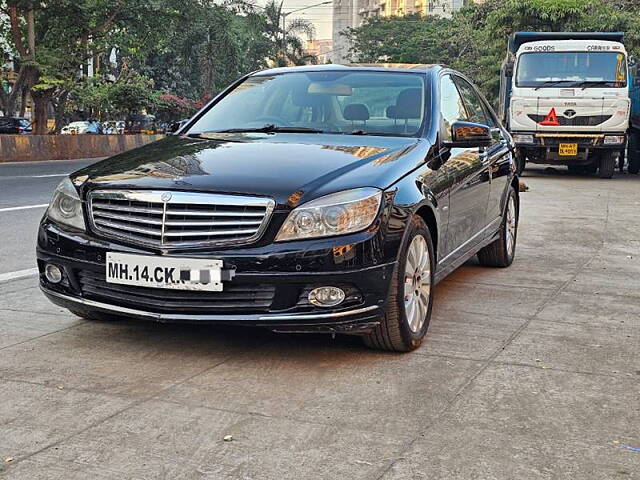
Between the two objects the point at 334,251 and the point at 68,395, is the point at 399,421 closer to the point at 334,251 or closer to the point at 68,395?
the point at 334,251

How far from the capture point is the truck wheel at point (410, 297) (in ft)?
14.6

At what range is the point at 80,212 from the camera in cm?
455

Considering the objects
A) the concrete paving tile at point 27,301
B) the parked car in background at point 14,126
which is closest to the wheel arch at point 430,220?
the concrete paving tile at point 27,301

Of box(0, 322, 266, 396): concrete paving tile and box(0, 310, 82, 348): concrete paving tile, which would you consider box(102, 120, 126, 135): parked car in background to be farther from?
box(0, 322, 266, 396): concrete paving tile

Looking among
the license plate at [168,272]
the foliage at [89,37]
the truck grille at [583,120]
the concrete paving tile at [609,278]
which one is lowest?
the concrete paving tile at [609,278]

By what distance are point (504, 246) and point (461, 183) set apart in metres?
1.81

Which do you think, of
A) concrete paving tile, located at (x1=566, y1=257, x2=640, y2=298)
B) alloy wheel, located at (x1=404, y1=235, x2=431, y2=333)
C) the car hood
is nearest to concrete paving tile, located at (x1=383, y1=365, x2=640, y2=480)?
alloy wheel, located at (x1=404, y1=235, x2=431, y2=333)

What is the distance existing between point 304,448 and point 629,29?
30929mm

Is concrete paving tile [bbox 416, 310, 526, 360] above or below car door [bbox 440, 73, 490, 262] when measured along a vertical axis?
below

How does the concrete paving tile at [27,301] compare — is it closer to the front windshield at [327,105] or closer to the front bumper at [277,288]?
the front bumper at [277,288]

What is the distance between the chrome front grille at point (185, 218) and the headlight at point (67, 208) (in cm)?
A: 18

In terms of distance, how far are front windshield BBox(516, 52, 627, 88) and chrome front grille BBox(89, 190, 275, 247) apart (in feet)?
48.4

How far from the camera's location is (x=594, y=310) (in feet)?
19.2

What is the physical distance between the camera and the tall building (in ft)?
325
